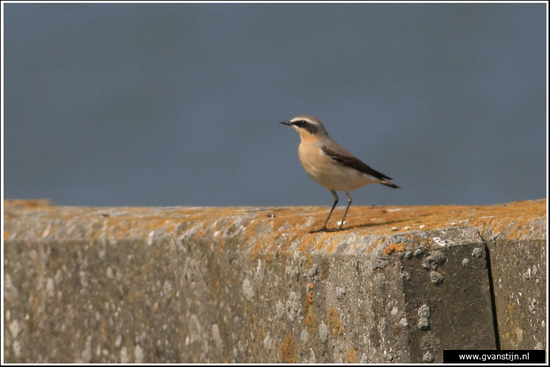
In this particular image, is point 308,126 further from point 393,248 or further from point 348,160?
point 393,248

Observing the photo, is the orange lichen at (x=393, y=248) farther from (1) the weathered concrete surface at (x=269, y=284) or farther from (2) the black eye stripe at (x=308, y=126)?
(2) the black eye stripe at (x=308, y=126)

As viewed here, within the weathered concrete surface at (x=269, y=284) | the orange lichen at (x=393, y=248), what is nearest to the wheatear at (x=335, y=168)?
the weathered concrete surface at (x=269, y=284)

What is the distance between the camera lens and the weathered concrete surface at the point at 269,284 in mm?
4848

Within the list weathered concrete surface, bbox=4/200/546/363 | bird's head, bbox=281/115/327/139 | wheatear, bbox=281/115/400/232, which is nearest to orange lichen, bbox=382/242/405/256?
weathered concrete surface, bbox=4/200/546/363

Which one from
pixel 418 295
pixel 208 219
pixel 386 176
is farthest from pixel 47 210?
pixel 418 295

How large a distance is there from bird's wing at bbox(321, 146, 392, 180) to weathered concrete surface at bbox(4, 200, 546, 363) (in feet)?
1.43

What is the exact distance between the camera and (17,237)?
9.14 meters

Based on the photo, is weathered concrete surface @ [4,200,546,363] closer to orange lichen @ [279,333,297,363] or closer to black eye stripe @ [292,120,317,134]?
orange lichen @ [279,333,297,363]

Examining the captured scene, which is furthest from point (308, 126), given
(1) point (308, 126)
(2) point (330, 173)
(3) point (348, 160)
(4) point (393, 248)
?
(4) point (393, 248)

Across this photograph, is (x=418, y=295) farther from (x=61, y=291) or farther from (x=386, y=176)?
(x=61, y=291)

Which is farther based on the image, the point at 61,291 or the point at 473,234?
the point at 61,291

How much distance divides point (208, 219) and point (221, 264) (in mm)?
730

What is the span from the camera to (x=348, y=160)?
7676mm

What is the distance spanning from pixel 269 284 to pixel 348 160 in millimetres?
1986
